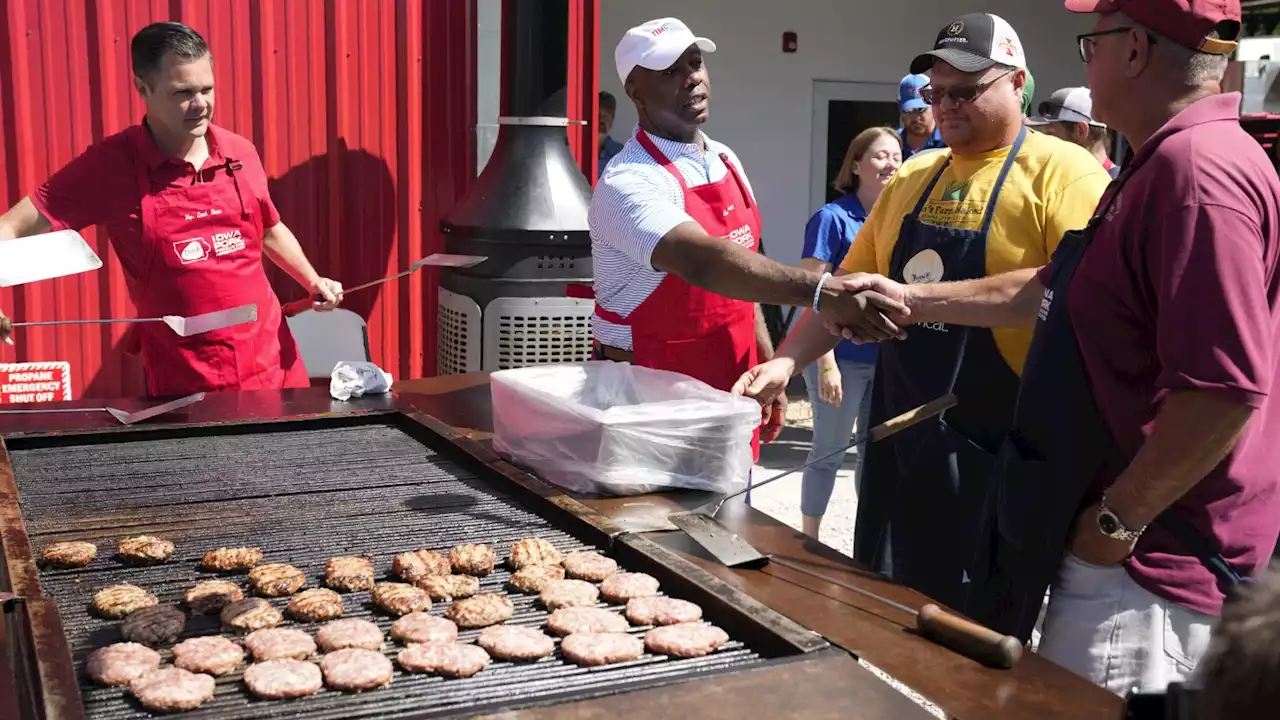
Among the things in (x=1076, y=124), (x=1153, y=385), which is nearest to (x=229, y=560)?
(x=1153, y=385)

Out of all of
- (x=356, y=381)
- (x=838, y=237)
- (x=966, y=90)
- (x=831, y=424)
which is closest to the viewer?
(x=966, y=90)

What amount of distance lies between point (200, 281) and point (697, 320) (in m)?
1.73

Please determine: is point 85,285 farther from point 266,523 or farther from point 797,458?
point 797,458

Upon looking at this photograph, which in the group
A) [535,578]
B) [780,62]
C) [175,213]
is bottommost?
[535,578]

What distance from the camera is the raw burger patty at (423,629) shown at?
6.18ft

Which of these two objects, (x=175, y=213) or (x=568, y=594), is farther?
(x=175, y=213)

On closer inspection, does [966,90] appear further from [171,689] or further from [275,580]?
[171,689]

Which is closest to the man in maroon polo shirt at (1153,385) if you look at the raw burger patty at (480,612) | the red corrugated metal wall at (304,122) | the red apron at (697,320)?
the raw burger patty at (480,612)

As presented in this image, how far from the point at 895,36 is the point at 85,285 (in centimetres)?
687

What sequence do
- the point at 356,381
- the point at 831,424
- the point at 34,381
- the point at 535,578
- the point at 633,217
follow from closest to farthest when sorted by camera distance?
the point at 535,578
the point at 633,217
the point at 356,381
the point at 34,381
the point at 831,424

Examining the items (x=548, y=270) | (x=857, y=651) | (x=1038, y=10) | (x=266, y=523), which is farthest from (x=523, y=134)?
(x=1038, y=10)

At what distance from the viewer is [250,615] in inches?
76.9

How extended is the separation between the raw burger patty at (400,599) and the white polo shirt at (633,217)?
1411 mm

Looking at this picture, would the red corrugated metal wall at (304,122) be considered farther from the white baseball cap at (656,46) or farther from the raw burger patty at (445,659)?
the raw burger patty at (445,659)
